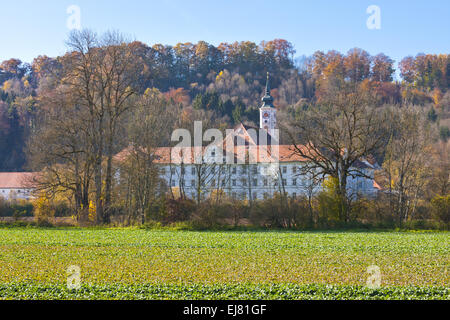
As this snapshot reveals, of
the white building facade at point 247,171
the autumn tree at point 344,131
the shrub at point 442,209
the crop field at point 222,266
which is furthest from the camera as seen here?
the white building facade at point 247,171

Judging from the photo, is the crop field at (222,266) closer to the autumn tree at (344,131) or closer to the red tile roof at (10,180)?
the autumn tree at (344,131)

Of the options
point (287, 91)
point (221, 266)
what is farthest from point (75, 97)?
point (287, 91)

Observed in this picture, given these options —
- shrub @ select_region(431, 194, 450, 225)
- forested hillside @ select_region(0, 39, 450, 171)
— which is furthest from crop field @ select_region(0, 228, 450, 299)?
forested hillside @ select_region(0, 39, 450, 171)

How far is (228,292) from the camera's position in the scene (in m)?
11.6

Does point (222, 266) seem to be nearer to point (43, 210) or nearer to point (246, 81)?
point (43, 210)

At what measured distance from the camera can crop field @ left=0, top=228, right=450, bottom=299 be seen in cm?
1168

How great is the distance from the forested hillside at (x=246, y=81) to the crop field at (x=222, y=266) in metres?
37.8

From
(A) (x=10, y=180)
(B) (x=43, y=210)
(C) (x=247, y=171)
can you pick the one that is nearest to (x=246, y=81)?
(C) (x=247, y=171)

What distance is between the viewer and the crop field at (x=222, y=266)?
11680mm

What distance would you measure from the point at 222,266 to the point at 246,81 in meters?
109

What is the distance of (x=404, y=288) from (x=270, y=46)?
126 metres

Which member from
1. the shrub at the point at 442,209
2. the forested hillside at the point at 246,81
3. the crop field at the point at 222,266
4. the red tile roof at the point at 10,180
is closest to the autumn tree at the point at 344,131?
the shrub at the point at 442,209

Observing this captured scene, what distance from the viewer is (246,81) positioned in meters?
123

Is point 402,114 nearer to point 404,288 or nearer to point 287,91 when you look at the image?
point 404,288
